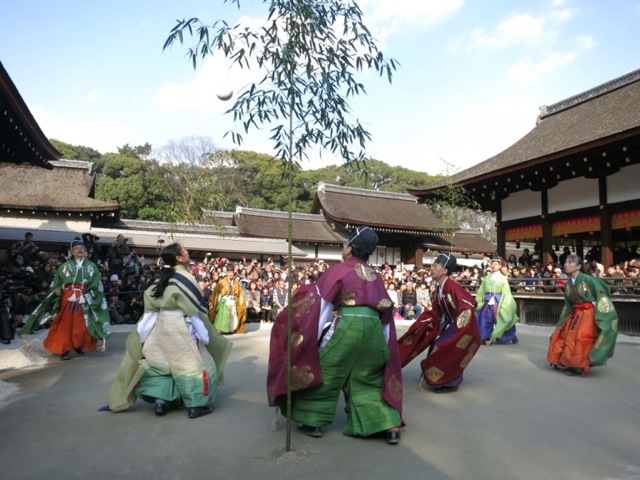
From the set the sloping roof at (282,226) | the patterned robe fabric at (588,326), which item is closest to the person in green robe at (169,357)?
the patterned robe fabric at (588,326)

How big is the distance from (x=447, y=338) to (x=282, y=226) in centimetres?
→ 2201

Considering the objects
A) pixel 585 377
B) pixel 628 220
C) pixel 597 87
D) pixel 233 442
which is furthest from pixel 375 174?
pixel 233 442

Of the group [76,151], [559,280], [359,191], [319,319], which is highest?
[76,151]

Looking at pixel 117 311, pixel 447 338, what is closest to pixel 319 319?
pixel 447 338

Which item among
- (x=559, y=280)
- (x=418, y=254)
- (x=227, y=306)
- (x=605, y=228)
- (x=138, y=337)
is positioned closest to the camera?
(x=138, y=337)

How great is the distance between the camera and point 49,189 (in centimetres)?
2038

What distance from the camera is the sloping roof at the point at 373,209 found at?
2644 centimetres

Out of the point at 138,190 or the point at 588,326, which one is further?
the point at 138,190

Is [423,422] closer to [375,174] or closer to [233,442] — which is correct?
[233,442]

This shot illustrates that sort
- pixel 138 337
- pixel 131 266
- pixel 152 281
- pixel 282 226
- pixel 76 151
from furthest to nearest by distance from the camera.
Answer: pixel 76 151, pixel 282 226, pixel 131 266, pixel 152 281, pixel 138 337

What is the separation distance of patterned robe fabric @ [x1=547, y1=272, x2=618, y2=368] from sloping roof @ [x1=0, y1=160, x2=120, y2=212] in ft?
57.3

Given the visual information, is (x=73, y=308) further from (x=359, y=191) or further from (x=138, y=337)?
(x=359, y=191)

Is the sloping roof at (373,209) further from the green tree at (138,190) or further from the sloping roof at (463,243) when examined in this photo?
the green tree at (138,190)

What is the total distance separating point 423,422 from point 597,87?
58.3ft
